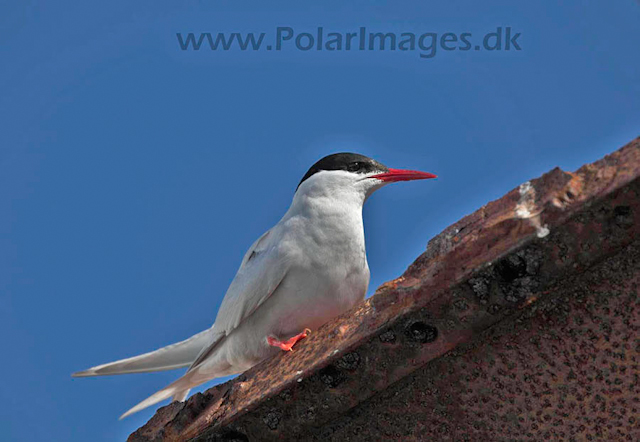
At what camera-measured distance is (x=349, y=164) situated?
14.8ft

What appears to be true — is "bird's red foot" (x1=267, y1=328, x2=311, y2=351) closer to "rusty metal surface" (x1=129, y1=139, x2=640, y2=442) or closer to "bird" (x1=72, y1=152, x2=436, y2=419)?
"bird" (x1=72, y1=152, x2=436, y2=419)

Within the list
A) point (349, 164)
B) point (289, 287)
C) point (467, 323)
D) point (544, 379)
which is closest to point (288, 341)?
point (289, 287)

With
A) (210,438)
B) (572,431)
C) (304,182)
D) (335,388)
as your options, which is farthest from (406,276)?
(304,182)

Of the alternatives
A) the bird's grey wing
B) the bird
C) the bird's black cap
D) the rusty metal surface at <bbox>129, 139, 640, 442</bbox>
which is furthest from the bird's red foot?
the bird's black cap

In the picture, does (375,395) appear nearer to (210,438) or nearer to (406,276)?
(406,276)

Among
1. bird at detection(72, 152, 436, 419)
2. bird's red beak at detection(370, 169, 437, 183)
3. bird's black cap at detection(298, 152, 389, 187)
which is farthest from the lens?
bird's black cap at detection(298, 152, 389, 187)

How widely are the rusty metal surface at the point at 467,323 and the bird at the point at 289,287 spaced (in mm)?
713

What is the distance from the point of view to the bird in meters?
3.75

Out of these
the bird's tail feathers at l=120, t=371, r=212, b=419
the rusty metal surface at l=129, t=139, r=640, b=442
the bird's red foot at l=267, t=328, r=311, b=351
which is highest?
the bird's tail feathers at l=120, t=371, r=212, b=419

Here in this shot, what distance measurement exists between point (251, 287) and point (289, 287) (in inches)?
9.4

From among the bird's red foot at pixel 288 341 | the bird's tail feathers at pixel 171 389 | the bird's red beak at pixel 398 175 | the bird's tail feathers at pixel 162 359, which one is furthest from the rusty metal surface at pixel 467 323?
the bird's red beak at pixel 398 175

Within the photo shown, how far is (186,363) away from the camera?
4418 millimetres

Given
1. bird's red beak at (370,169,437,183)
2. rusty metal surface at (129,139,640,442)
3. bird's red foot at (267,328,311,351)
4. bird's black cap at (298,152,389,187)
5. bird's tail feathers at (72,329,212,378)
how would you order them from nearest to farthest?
rusty metal surface at (129,139,640,442)
bird's red foot at (267,328,311,351)
bird's tail feathers at (72,329,212,378)
bird's red beak at (370,169,437,183)
bird's black cap at (298,152,389,187)

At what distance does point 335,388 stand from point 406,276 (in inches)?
19.2
